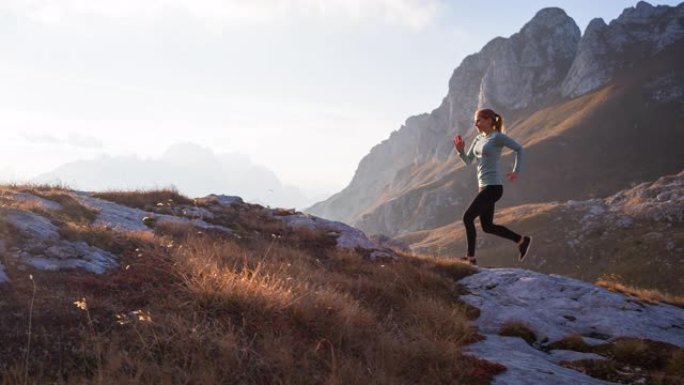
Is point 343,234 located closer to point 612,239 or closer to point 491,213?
point 491,213

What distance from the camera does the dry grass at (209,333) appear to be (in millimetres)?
4262

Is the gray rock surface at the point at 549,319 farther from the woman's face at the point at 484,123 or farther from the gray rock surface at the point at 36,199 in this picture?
the gray rock surface at the point at 36,199

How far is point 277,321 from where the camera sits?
5.38m

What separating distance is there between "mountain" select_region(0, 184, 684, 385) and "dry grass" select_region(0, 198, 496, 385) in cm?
2

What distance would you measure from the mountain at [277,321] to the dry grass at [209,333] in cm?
2

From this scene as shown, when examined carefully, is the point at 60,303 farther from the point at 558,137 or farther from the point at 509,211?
the point at 558,137

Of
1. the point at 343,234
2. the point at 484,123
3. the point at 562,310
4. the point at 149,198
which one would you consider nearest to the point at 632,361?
the point at 562,310

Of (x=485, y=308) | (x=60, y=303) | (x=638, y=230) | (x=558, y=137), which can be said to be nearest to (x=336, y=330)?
(x=60, y=303)

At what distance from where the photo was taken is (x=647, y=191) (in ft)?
292

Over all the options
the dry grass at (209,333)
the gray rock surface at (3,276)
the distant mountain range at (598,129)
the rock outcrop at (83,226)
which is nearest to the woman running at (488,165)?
the rock outcrop at (83,226)

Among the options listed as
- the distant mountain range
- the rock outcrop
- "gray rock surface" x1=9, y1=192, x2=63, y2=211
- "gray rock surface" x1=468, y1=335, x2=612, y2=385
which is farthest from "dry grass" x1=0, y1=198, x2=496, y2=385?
the distant mountain range

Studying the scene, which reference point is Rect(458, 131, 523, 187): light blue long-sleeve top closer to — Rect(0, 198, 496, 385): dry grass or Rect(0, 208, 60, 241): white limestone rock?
Rect(0, 198, 496, 385): dry grass

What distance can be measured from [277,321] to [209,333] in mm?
869

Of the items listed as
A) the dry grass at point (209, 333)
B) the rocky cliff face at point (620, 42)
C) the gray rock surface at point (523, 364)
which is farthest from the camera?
the rocky cliff face at point (620, 42)
